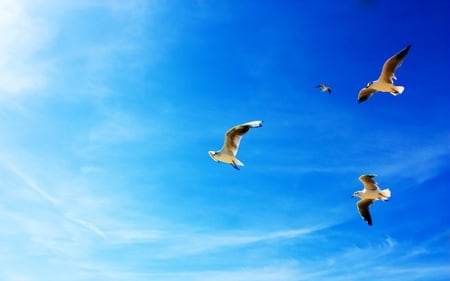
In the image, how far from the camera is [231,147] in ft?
78.5

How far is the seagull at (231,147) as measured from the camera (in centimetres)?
2320

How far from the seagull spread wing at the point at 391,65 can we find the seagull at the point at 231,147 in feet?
18.2

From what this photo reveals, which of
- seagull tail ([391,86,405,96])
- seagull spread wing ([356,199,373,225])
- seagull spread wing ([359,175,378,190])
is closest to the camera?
seagull tail ([391,86,405,96])

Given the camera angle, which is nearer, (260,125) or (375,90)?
(260,125)

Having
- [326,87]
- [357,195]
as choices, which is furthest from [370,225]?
[326,87]

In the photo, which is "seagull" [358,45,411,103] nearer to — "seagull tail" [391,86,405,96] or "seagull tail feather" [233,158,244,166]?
"seagull tail" [391,86,405,96]

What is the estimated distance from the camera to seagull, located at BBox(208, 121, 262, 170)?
76.1 ft

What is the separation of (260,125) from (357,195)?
6.04 meters

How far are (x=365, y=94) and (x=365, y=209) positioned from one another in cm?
492

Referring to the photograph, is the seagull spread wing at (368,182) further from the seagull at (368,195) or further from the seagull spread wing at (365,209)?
the seagull spread wing at (365,209)

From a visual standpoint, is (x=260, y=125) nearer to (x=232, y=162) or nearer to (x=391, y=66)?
(x=232, y=162)

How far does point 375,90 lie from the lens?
23.8 metres

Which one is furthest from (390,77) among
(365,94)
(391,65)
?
(365,94)

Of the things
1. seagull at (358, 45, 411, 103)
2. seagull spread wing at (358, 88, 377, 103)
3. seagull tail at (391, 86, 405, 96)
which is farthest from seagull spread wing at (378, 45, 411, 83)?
seagull spread wing at (358, 88, 377, 103)
